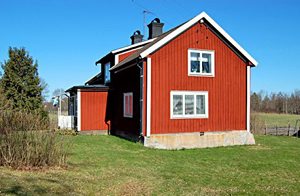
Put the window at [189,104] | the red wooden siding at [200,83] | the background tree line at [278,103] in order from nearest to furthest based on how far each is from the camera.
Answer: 1. the red wooden siding at [200,83]
2. the window at [189,104]
3. the background tree line at [278,103]

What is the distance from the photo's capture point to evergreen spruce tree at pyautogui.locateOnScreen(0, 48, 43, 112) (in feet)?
100

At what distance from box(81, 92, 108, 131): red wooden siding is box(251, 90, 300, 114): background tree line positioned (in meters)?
55.7

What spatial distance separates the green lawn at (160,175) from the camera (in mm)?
7500

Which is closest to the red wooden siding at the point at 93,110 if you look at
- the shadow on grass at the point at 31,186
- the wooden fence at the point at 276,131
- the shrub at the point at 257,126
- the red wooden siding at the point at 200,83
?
the red wooden siding at the point at 200,83

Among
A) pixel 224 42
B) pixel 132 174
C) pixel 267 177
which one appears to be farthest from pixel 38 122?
pixel 224 42

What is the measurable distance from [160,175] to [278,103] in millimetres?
72146

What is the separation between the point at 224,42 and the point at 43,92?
70.3 ft

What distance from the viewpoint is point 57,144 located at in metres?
9.69

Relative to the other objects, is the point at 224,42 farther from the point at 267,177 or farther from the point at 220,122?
the point at 267,177

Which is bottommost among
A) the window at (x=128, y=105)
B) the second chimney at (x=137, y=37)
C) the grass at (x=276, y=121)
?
the grass at (x=276, y=121)

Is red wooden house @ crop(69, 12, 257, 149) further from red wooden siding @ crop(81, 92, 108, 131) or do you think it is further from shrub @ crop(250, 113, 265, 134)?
shrub @ crop(250, 113, 265, 134)

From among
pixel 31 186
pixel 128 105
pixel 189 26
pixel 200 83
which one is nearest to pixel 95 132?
pixel 128 105

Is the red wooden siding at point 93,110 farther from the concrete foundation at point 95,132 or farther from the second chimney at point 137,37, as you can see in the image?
Result: the second chimney at point 137,37

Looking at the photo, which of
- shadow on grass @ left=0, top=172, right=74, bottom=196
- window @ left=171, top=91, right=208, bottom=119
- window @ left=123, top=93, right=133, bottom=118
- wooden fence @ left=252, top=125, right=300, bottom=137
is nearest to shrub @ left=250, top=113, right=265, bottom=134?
wooden fence @ left=252, top=125, right=300, bottom=137
